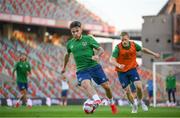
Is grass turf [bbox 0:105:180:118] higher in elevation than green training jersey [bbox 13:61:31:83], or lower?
lower

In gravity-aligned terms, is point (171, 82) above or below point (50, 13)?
below

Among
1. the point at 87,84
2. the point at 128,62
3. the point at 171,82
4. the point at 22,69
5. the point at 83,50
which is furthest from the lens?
the point at 171,82

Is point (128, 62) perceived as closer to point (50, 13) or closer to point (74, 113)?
point (74, 113)

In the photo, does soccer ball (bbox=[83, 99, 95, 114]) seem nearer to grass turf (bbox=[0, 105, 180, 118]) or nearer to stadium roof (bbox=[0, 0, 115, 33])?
grass turf (bbox=[0, 105, 180, 118])

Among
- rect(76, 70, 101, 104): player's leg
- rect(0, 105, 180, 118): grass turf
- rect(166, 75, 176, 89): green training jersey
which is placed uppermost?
rect(76, 70, 101, 104): player's leg

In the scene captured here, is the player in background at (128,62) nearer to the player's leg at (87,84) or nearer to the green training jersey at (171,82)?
the player's leg at (87,84)

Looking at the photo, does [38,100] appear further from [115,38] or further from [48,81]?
[115,38]

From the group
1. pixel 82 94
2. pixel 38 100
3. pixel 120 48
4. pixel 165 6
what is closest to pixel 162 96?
pixel 82 94

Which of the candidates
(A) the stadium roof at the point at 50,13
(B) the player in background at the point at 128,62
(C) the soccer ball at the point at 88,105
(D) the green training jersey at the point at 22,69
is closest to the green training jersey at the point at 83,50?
(C) the soccer ball at the point at 88,105

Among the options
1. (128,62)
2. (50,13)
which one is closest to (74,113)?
(128,62)

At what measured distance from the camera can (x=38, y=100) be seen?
3067 centimetres

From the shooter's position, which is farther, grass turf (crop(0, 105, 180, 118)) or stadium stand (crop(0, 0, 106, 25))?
stadium stand (crop(0, 0, 106, 25))

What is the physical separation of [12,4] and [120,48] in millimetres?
23355

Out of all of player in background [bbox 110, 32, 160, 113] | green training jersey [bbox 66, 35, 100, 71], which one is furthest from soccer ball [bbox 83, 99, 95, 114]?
player in background [bbox 110, 32, 160, 113]
